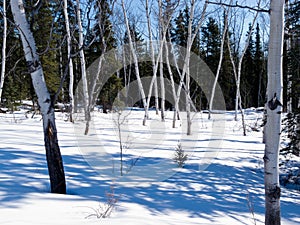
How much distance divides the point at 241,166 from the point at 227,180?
1.39m

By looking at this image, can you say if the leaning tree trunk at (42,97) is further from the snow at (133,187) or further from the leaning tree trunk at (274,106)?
the leaning tree trunk at (274,106)

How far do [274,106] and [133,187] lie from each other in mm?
2405

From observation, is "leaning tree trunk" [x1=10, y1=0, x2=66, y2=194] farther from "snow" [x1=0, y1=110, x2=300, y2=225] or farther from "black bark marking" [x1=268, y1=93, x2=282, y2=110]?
"black bark marking" [x1=268, y1=93, x2=282, y2=110]

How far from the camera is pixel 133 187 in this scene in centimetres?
409

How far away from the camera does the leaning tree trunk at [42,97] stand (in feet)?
10.1

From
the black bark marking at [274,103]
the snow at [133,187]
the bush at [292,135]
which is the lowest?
the snow at [133,187]

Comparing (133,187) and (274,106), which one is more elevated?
(274,106)

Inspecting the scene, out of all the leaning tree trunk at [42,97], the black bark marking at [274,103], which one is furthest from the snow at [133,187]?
the black bark marking at [274,103]

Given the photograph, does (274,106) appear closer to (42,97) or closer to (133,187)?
(133,187)

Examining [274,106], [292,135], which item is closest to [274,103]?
[274,106]

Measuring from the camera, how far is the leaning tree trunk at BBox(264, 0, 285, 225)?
2682 millimetres

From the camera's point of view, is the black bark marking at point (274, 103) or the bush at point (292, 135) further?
the bush at point (292, 135)

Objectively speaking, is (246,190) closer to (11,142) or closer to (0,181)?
(0,181)

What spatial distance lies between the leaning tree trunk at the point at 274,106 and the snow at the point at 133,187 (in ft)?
2.26
